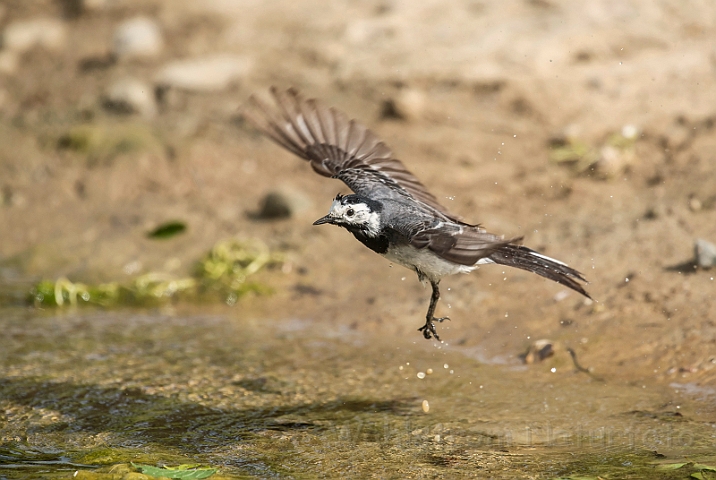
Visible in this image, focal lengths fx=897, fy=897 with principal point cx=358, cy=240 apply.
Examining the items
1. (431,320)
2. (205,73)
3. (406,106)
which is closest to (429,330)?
(431,320)

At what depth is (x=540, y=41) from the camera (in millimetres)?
9539

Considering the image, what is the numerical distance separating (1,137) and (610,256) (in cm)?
696

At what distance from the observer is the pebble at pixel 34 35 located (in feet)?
37.6

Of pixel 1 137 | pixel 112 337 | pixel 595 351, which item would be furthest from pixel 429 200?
pixel 1 137

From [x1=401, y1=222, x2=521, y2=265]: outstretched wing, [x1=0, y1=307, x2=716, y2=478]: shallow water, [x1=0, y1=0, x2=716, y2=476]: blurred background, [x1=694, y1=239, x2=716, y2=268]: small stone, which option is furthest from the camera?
[x1=694, y1=239, x2=716, y2=268]: small stone

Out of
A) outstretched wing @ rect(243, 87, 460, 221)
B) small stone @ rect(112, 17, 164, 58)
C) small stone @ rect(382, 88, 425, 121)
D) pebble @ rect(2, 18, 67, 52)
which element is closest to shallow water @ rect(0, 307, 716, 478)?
outstretched wing @ rect(243, 87, 460, 221)

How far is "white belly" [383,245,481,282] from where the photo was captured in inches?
214

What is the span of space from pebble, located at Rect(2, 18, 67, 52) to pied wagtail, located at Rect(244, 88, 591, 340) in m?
6.00

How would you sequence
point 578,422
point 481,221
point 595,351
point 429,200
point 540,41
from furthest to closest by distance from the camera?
point 540,41 < point 481,221 < point 429,200 < point 595,351 < point 578,422

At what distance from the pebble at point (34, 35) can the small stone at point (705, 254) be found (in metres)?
8.36

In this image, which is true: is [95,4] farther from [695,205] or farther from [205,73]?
[695,205]

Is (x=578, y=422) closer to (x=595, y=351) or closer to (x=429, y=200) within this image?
(x=595, y=351)

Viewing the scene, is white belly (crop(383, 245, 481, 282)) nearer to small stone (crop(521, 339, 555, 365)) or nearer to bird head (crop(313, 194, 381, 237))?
bird head (crop(313, 194, 381, 237))

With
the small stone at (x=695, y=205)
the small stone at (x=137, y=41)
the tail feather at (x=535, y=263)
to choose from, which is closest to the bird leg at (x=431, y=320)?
the tail feather at (x=535, y=263)
